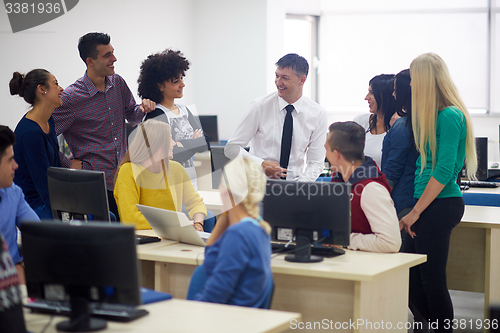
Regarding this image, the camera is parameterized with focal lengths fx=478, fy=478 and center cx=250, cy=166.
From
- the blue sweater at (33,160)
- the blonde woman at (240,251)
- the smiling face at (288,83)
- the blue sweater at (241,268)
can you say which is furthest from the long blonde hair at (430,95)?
the blue sweater at (33,160)

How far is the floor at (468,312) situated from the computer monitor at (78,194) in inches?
73.9

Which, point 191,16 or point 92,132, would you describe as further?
point 191,16

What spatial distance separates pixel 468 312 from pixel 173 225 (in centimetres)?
219

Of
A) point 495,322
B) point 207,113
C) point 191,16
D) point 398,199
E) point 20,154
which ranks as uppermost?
point 191,16

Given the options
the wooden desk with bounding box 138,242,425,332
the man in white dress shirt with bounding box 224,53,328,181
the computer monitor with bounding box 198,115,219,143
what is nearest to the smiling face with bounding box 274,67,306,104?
the man in white dress shirt with bounding box 224,53,328,181

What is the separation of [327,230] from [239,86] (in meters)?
5.00

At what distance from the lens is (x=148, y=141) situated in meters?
2.51

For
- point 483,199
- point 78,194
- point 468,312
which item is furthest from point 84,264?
point 483,199

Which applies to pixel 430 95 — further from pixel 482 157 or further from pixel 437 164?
pixel 482 157

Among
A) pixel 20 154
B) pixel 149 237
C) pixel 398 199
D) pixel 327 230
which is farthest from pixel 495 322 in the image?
pixel 20 154

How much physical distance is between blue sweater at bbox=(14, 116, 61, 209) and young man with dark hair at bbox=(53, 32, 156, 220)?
28cm

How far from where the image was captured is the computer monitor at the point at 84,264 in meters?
1.31

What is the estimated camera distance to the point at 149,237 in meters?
2.36

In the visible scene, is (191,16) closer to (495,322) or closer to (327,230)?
(327,230)
